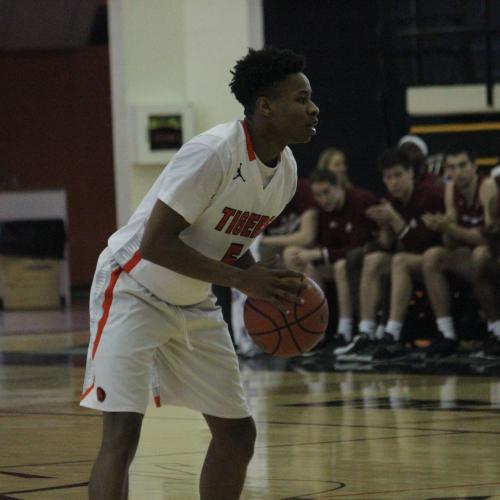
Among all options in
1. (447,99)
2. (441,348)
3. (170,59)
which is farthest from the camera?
(170,59)

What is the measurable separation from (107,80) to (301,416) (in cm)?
1355

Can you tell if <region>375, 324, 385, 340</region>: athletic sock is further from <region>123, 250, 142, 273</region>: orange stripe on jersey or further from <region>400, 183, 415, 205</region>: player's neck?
<region>123, 250, 142, 273</region>: orange stripe on jersey

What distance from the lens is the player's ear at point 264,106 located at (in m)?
3.35

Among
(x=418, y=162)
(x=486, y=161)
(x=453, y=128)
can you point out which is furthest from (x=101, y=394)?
(x=453, y=128)

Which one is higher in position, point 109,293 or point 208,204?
point 208,204

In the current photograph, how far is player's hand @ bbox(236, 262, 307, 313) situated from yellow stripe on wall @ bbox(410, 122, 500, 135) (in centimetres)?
782

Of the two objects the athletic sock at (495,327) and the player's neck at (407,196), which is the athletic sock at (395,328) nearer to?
the athletic sock at (495,327)

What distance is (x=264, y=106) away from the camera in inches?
132

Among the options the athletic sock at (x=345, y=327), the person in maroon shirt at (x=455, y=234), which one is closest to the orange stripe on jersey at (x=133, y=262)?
the person in maroon shirt at (x=455, y=234)

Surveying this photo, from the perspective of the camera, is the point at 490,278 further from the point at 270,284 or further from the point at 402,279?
the point at 270,284

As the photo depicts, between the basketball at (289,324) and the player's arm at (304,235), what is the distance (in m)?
5.32

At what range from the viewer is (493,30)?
9.84 m

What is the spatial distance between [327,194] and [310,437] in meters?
3.81

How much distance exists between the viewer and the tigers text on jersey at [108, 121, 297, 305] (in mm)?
3154
